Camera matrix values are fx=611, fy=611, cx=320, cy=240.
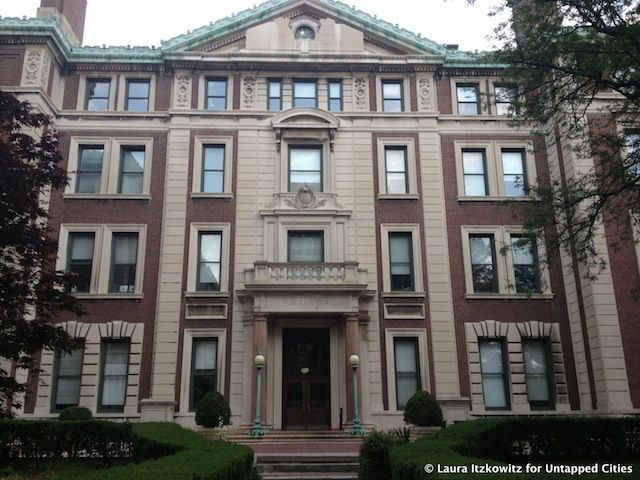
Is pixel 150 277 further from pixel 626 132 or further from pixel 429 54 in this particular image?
pixel 626 132

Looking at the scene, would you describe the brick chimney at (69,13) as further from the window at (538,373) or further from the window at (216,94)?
the window at (538,373)

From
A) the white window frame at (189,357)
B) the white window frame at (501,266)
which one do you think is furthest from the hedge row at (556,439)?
the white window frame at (189,357)

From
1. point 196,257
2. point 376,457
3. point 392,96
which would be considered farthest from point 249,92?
point 376,457

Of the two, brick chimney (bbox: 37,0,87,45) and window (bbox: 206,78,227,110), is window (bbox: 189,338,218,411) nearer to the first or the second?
window (bbox: 206,78,227,110)

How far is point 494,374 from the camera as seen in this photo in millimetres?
23734

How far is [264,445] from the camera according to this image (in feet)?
61.9

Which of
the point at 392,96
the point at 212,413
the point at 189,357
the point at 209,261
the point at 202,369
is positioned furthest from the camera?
the point at 392,96

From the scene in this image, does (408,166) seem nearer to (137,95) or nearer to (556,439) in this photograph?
(137,95)

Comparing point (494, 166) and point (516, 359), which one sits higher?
point (494, 166)

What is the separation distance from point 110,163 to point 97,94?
352 cm

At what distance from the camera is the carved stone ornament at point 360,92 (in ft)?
86.8

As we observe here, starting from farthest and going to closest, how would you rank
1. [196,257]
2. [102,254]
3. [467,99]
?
[467,99]
[196,257]
[102,254]

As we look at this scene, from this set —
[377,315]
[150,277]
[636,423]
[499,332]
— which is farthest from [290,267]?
[636,423]

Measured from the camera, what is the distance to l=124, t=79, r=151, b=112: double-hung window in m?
26.4
